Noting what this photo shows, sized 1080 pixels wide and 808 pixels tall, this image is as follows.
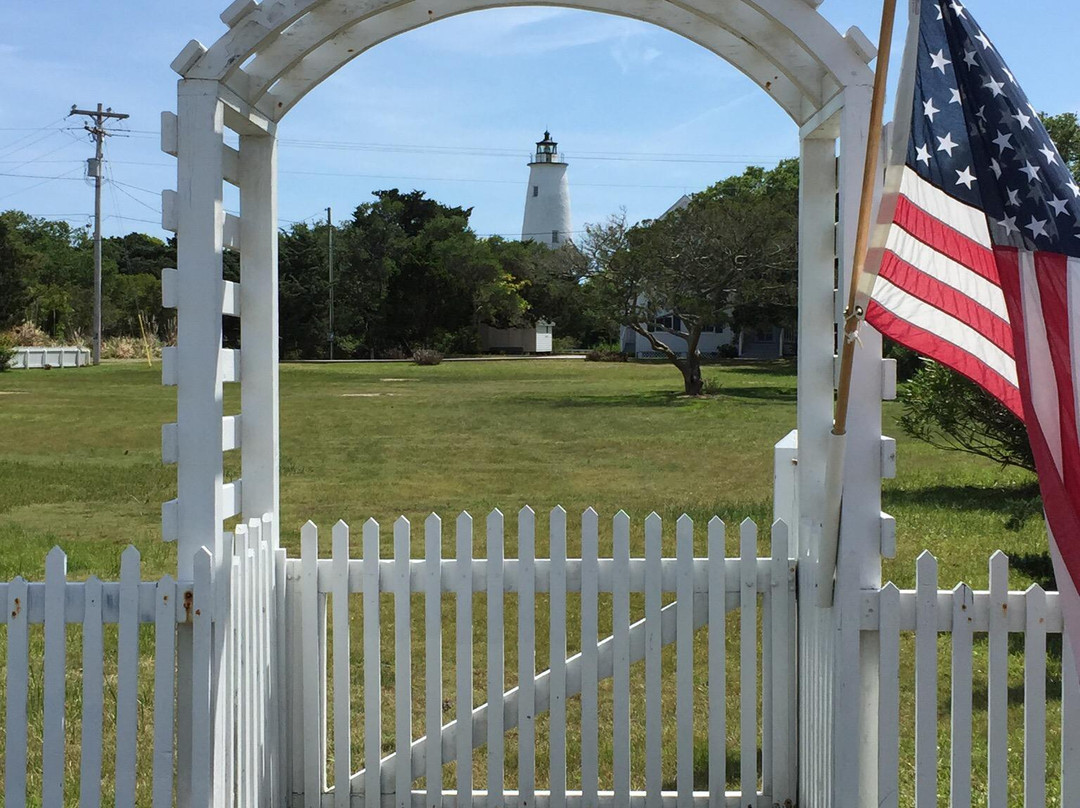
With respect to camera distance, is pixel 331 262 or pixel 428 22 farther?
pixel 331 262

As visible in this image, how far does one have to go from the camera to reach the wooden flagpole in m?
3.62

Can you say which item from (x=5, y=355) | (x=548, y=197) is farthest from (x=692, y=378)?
(x=548, y=197)

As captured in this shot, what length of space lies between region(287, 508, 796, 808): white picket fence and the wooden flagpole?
1.96 feet

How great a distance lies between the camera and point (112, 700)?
6.54 metres

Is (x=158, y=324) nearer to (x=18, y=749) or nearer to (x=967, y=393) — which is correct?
(x=967, y=393)

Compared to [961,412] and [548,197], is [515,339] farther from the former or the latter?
[961,412]

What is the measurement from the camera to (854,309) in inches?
147

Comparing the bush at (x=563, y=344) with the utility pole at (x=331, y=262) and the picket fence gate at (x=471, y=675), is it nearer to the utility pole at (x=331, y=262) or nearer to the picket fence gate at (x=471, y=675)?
the utility pole at (x=331, y=262)

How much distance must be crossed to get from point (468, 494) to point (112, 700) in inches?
330

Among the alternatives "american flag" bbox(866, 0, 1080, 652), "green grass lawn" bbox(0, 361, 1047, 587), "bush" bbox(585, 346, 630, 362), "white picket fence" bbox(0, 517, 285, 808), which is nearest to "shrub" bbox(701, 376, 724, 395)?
"green grass lawn" bbox(0, 361, 1047, 587)

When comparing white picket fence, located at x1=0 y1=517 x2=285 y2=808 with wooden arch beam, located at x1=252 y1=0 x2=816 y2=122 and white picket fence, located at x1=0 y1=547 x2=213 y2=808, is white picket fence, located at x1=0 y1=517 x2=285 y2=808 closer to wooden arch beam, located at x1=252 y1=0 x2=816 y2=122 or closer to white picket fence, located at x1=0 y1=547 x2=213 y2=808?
white picket fence, located at x1=0 y1=547 x2=213 y2=808

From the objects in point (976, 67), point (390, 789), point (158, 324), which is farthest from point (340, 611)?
point (158, 324)

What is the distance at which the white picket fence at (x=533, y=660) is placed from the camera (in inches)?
181

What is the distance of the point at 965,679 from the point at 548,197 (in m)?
101
